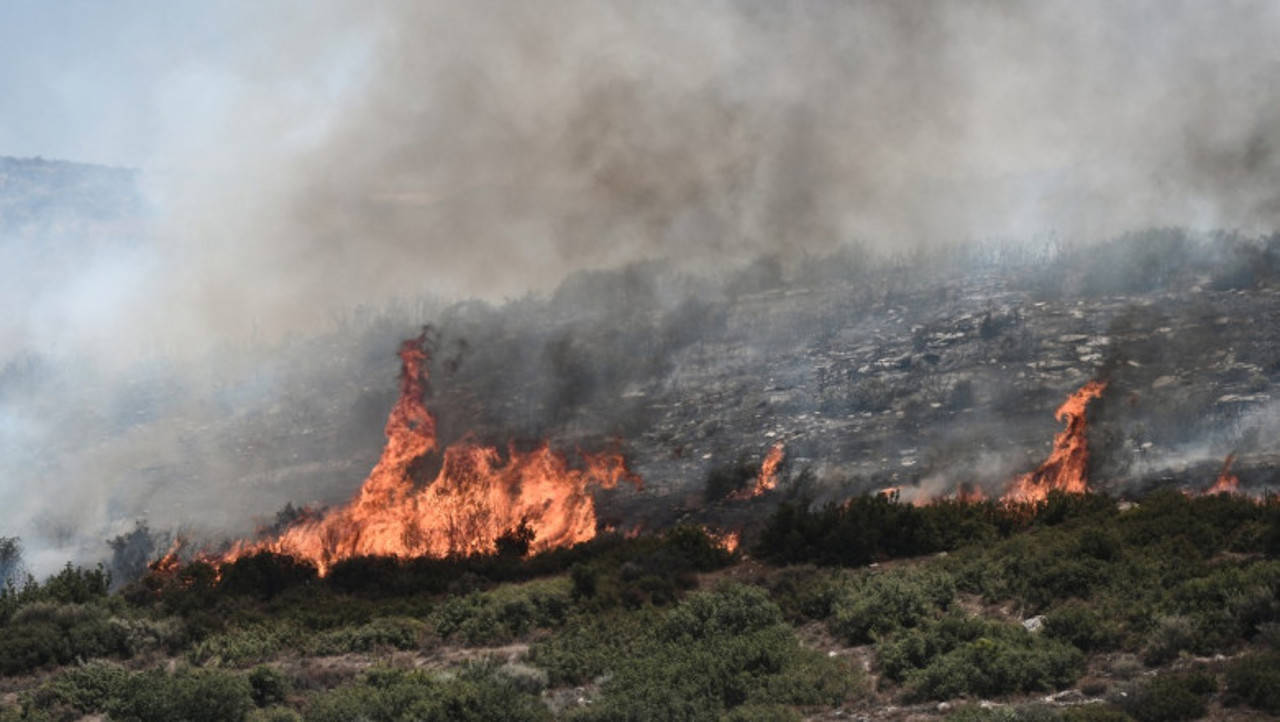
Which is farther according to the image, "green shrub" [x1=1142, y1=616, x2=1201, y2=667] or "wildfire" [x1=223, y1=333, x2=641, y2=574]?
"wildfire" [x1=223, y1=333, x2=641, y2=574]

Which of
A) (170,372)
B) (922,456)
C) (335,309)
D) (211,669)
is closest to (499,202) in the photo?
(335,309)

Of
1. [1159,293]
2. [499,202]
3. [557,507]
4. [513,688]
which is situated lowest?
[513,688]

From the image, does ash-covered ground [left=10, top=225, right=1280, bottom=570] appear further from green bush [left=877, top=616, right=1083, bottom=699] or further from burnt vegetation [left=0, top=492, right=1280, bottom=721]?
green bush [left=877, top=616, right=1083, bottom=699]

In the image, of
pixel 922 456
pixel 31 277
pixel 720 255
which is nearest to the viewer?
pixel 922 456

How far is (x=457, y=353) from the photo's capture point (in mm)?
41281

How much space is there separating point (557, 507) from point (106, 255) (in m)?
29.1

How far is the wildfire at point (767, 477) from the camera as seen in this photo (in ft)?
115

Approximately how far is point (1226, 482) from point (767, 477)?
34.8 ft

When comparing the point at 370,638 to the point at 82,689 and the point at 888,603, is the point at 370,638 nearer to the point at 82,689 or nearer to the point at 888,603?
the point at 82,689

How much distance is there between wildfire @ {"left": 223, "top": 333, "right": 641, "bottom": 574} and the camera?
34.3 meters

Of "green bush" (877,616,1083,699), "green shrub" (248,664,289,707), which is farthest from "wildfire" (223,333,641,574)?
"green bush" (877,616,1083,699)

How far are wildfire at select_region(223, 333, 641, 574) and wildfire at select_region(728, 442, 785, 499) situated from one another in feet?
9.57

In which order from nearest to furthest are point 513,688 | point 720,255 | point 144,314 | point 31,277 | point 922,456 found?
point 513,688
point 922,456
point 720,255
point 144,314
point 31,277

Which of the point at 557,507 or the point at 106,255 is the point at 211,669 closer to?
the point at 557,507
